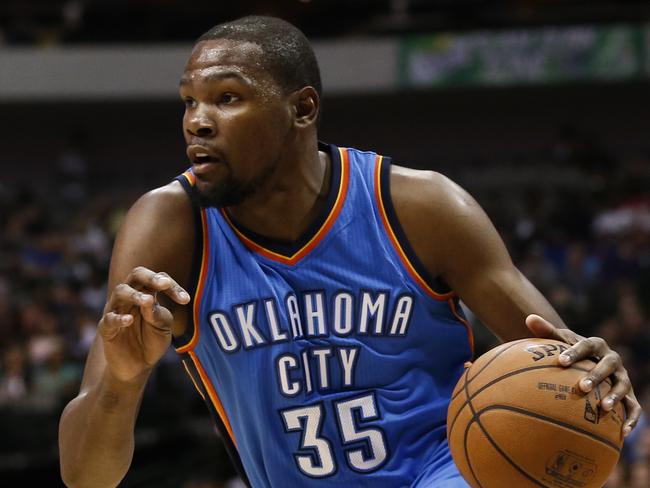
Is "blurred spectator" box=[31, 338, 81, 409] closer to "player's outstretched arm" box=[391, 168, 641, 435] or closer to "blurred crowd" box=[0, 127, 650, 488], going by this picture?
"blurred crowd" box=[0, 127, 650, 488]

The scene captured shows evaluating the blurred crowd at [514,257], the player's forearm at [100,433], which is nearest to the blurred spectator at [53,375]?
the blurred crowd at [514,257]

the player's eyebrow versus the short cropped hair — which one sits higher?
the short cropped hair

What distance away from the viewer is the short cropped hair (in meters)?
3.21

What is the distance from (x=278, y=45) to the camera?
3248 mm

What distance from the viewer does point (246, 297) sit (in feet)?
10.9

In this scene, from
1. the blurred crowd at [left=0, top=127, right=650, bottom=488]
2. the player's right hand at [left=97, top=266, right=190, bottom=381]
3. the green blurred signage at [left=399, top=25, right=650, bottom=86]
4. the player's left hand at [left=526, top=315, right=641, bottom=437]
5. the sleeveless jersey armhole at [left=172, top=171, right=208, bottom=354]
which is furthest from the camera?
the green blurred signage at [left=399, top=25, right=650, bottom=86]

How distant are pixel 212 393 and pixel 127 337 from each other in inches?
27.6

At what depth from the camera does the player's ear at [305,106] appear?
3323 mm

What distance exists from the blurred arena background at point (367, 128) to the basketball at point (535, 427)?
674cm

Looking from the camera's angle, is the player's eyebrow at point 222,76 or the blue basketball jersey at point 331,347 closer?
the player's eyebrow at point 222,76

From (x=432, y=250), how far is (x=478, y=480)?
0.75 metres

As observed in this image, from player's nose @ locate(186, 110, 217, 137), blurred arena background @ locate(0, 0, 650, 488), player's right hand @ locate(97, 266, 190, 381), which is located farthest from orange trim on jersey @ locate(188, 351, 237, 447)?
blurred arena background @ locate(0, 0, 650, 488)

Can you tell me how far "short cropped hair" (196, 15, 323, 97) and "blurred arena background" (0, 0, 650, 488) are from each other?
6524mm

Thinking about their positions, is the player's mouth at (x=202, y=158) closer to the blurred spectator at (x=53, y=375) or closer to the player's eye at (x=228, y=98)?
the player's eye at (x=228, y=98)
